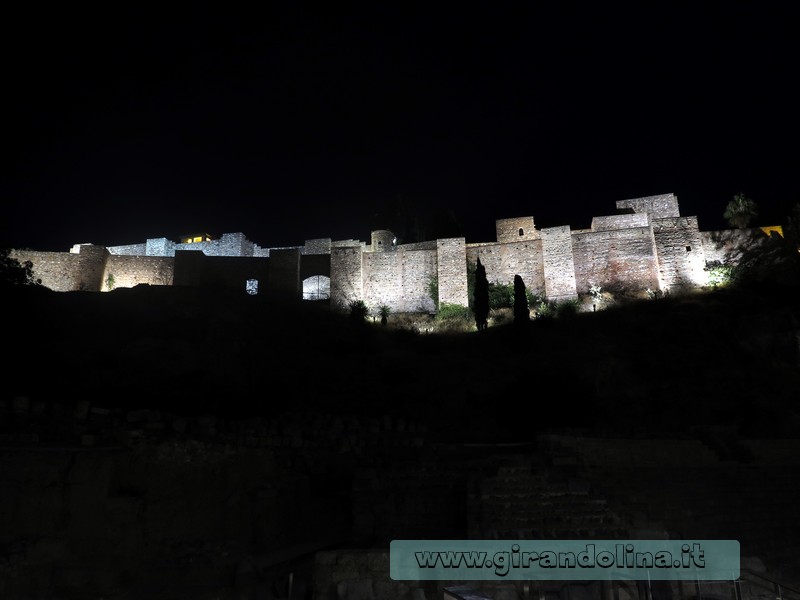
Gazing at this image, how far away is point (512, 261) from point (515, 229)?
2329mm

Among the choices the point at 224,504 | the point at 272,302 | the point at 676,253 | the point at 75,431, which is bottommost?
the point at 224,504

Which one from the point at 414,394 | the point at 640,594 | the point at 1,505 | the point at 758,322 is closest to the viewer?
the point at 640,594

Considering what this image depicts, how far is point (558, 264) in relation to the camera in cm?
3466

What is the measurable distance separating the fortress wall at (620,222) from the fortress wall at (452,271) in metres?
8.58

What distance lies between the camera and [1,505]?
8273 mm

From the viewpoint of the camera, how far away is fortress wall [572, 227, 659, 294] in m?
34.0

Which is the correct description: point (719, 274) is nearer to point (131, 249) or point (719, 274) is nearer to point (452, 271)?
point (452, 271)

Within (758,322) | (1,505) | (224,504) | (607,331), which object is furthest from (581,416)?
(1,505)

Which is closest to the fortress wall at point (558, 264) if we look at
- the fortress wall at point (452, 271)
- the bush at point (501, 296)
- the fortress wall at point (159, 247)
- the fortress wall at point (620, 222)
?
the bush at point (501, 296)

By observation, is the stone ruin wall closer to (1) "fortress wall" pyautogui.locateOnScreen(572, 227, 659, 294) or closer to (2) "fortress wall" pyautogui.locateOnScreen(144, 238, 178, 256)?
(1) "fortress wall" pyautogui.locateOnScreen(572, 227, 659, 294)

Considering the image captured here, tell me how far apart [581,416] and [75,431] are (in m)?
16.5

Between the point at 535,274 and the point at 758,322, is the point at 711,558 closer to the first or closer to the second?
the point at 758,322

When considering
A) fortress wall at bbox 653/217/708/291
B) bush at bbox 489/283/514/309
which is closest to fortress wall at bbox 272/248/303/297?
bush at bbox 489/283/514/309

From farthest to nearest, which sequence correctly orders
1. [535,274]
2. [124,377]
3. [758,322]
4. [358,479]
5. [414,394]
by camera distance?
1. [535,274]
2. [758,322]
3. [414,394]
4. [124,377]
5. [358,479]
